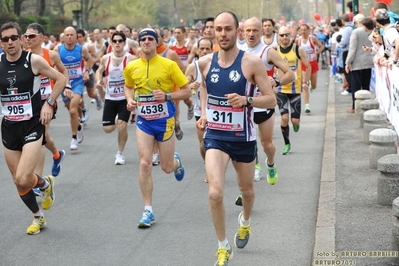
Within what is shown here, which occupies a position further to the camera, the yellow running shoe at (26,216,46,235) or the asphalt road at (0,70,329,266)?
the yellow running shoe at (26,216,46,235)

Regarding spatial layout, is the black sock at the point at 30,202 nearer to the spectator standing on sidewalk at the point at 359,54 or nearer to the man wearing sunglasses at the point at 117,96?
the man wearing sunglasses at the point at 117,96

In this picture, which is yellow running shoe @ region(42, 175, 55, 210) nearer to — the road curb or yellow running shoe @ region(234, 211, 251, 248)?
yellow running shoe @ region(234, 211, 251, 248)

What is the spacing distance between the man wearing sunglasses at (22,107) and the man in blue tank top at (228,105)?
75.4 inches

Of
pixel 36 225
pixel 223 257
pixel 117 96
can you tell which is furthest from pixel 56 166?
pixel 223 257

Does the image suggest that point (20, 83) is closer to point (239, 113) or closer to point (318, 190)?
point (239, 113)

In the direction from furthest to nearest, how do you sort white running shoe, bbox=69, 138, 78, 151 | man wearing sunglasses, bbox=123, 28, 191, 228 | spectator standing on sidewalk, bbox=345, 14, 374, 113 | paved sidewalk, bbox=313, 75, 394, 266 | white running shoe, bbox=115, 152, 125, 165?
spectator standing on sidewalk, bbox=345, 14, 374, 113
white running shoe, bbox=69, 138, 78, 151
white running shoe, bbox=115, 152, 125, 165
man wearing sunglasses, bbox=123, 28, 191, 228
paved sidewalk, bbox=313, 75, 394, 266

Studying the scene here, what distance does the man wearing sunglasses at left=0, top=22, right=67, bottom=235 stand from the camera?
26.0ft

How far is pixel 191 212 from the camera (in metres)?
8.67

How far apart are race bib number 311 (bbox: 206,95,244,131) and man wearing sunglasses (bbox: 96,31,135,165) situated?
17.3 feet

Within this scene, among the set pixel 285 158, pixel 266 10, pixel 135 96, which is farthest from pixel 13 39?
pixel 266 10

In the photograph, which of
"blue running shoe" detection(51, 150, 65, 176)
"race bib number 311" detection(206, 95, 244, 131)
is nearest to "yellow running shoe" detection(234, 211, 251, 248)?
"race bib number 311" detection(206, 95, 244, 131)

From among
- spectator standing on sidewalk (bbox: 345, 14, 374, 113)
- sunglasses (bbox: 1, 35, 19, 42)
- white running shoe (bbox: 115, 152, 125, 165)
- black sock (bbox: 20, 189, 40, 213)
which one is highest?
sunglasses (bbox: 1, 35, 19, 42)

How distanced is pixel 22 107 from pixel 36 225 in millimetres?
1110

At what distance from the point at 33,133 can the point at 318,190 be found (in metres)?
3.42
